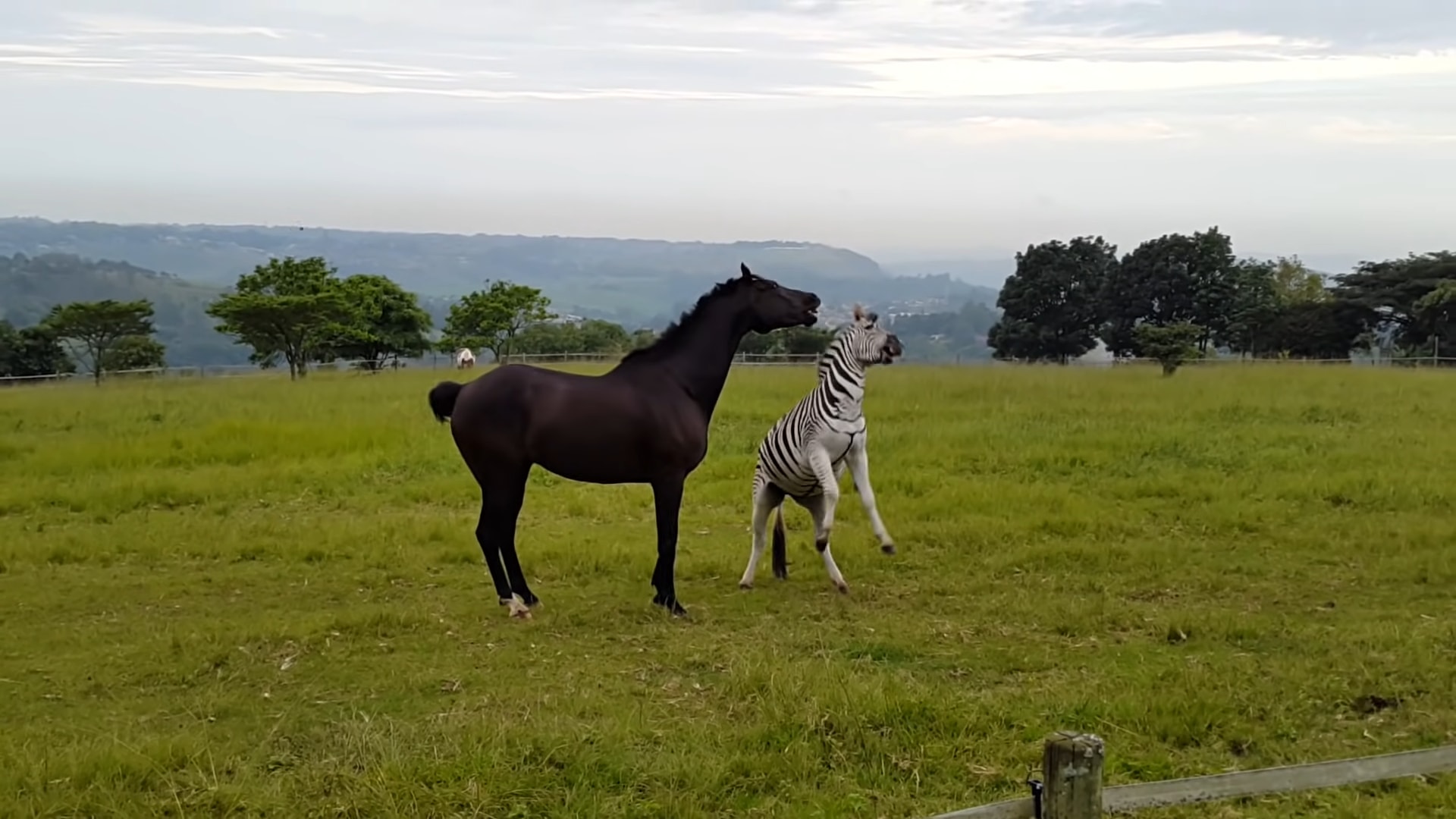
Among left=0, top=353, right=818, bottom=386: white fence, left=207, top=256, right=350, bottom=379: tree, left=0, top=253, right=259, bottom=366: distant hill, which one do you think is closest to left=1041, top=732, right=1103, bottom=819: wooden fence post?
left=0, top=353, right=818, bottom=386: white fence

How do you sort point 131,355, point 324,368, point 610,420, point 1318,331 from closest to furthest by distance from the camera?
point 610,420
point 324,368
point 1318,331
point 131,355

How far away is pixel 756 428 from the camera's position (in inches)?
655

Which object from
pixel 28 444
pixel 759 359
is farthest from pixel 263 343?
pixel 28 444

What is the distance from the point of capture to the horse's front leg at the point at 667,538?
302 inches

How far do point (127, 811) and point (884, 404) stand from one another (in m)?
15.4

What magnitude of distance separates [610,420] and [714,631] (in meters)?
1.46

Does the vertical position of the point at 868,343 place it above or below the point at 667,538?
above

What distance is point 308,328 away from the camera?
3700 centimetres

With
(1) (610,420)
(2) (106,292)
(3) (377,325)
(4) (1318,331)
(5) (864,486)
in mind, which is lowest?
(2) (106,292)

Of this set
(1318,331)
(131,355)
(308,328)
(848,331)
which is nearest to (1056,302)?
(1318,331)

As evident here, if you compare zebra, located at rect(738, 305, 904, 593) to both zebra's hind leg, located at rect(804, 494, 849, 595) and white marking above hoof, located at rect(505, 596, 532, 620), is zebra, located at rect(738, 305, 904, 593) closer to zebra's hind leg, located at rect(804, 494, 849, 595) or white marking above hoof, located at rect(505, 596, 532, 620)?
zebra's hind leg, located at rect(804, 494, 849, 595)

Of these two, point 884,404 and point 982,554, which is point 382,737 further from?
point 884,404

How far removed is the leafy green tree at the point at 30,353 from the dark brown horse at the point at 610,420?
134 ft

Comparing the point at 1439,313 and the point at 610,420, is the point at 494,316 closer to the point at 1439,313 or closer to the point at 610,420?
the point at 1439,313
